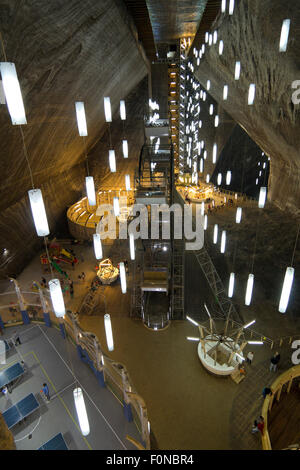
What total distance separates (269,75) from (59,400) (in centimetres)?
998

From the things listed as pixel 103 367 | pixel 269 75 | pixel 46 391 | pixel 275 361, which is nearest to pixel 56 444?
pixel 46 391

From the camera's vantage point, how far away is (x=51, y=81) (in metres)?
7.92

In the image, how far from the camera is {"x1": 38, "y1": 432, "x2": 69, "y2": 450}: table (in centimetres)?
543

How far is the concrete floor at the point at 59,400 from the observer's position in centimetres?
564

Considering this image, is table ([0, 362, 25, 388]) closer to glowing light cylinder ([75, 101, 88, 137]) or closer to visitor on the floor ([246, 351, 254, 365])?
glowing light cylinder ([75, 101, 88, 137])

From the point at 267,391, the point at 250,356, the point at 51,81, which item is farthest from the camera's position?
the point at 250,356

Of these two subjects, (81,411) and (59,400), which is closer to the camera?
(81,411)

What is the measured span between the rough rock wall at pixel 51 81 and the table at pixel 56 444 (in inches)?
303

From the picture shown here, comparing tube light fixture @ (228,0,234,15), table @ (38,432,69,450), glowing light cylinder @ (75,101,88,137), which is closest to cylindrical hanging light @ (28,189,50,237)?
glowing light cylinder @ (75,101,88,137)

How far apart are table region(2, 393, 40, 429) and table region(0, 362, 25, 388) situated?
682 millimetres

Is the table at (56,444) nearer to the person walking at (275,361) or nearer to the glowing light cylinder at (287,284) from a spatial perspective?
the glowing light cylinder at (287,284)

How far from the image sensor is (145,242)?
11656 millimetres

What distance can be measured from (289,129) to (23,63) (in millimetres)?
7250

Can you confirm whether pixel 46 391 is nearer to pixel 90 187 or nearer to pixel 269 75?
pixel 90 187
